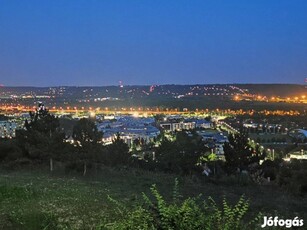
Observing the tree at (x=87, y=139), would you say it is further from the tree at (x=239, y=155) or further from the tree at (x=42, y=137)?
the tree at (x=239, y=155)

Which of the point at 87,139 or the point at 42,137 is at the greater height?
the point at 42,137

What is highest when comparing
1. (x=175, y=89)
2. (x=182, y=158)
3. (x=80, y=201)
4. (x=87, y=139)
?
(x=175, y=89)

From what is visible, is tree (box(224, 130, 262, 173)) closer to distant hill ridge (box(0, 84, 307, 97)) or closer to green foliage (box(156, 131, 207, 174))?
green foliage (box(156, 131, 207, 174))

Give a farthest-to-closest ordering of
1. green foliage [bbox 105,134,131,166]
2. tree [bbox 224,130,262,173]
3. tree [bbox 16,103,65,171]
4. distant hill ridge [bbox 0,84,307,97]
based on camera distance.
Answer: distant hill ridge [bbox 0,84,307,97] → green foliage [bbox 105,134,131,166] → tree [bbox 224,130,262,173] → tree [bbox 16,103,65,171]

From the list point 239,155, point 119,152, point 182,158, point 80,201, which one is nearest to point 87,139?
point 119,152

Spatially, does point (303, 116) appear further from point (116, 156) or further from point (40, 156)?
point (40, 156)

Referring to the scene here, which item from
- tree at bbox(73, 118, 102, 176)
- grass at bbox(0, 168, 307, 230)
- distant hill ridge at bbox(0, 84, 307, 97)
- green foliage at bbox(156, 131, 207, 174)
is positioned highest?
distant hill ridge at bbox(0, 84, 307, 97)

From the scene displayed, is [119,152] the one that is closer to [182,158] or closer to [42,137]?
[182,158]

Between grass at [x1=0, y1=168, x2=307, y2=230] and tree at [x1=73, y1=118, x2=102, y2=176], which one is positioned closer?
grass at [x1=0, y1=168, x2=307, y2=230]

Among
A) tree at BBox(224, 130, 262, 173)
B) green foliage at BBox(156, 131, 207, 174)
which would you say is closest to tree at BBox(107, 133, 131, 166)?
green foliage at BBox(156, 131, 207, 174)

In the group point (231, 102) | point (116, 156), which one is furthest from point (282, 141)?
point (231, 102)

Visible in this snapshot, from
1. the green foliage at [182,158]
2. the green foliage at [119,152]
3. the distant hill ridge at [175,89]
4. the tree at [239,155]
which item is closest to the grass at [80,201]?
the green foliage at [182,158]

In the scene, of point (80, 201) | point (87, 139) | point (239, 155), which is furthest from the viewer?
point (239, 155)
